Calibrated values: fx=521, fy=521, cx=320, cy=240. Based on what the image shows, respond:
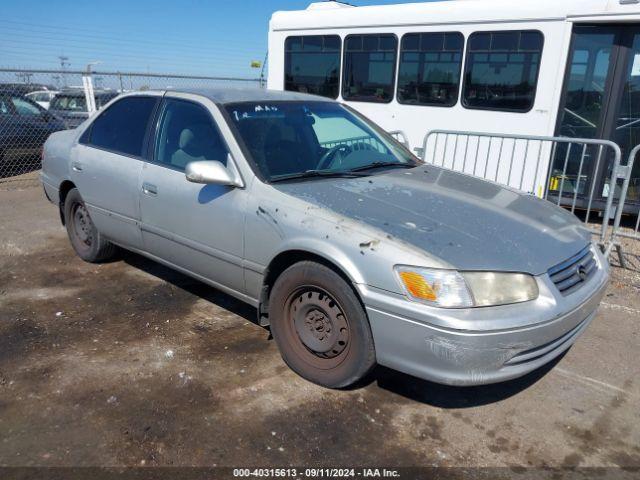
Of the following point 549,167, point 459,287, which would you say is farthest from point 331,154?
point 549,167

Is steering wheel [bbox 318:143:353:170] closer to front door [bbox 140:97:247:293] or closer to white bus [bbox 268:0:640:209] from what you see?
front door [bbox 140:97:247:293]

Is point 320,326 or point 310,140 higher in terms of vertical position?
point 310,140

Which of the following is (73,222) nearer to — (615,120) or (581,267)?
(581,267)

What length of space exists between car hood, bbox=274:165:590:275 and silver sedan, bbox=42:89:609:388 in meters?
0.01

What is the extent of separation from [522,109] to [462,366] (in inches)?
203

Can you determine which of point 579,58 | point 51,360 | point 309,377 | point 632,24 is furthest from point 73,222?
point 632,24

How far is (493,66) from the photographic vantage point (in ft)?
22.6

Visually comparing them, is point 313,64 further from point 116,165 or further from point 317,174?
point 317,174

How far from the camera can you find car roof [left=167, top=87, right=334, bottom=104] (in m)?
3.79

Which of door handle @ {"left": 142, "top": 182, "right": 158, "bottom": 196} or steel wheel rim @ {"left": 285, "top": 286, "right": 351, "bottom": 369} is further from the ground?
door handle @ {"left": 142, "top": 182, "right": 158, "bottom": 196}

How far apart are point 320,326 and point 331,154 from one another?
1340 mm

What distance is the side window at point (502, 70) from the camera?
21.5 ft

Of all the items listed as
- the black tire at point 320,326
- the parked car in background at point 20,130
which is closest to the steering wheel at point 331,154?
the black tire at point 320,326

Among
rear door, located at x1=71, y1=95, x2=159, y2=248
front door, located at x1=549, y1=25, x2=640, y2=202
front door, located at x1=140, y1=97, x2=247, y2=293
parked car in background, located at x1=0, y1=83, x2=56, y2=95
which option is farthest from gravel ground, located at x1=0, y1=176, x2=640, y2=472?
parked car in background, located at x1=0, y1=83, x2=56, y2=95
